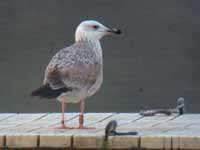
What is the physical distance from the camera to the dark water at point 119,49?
12945 millimetres

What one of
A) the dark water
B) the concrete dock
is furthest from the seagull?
the dark water

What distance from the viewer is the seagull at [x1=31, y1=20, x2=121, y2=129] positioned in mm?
6957

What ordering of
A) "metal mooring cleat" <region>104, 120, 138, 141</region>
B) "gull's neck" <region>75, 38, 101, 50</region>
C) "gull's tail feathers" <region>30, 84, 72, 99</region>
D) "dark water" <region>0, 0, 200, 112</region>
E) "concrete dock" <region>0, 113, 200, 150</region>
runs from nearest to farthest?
"concrete dock" <region>0, 113, 200, 150</region> → "metal mooring cleat" <region>104, 120, 138, 141</region> → "gull's tail feathers" <region>30, 84, 72, 99</region> → "gull's neck" <region>75, 38, 101, 50</region> → "dark water" <region>0, 0, 200, 112</region>

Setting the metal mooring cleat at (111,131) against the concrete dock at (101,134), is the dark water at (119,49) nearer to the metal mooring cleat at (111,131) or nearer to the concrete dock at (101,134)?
the concrete dock at (101,134)

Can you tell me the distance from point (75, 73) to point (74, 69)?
29 mm

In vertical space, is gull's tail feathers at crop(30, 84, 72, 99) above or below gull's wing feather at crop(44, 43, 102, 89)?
below

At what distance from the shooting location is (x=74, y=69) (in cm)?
702

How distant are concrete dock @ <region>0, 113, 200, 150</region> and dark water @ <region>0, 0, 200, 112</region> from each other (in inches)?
207

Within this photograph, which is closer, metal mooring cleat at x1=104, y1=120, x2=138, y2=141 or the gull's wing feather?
metal mooring cleat at x1=104, y1=120, x2=138, y2=141

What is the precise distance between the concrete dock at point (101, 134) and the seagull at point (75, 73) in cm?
23

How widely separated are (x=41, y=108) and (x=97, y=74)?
5868mm

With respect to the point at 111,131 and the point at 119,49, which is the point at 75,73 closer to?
A: the point at 111,131

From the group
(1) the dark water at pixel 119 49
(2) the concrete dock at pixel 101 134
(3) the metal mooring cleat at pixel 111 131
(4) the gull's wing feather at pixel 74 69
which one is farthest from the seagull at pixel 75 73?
(1) the dark water at pixel 119 49

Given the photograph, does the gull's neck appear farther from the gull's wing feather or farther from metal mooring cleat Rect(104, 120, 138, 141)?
metal mooring cleat Rect(104, 120, 138, 141)
